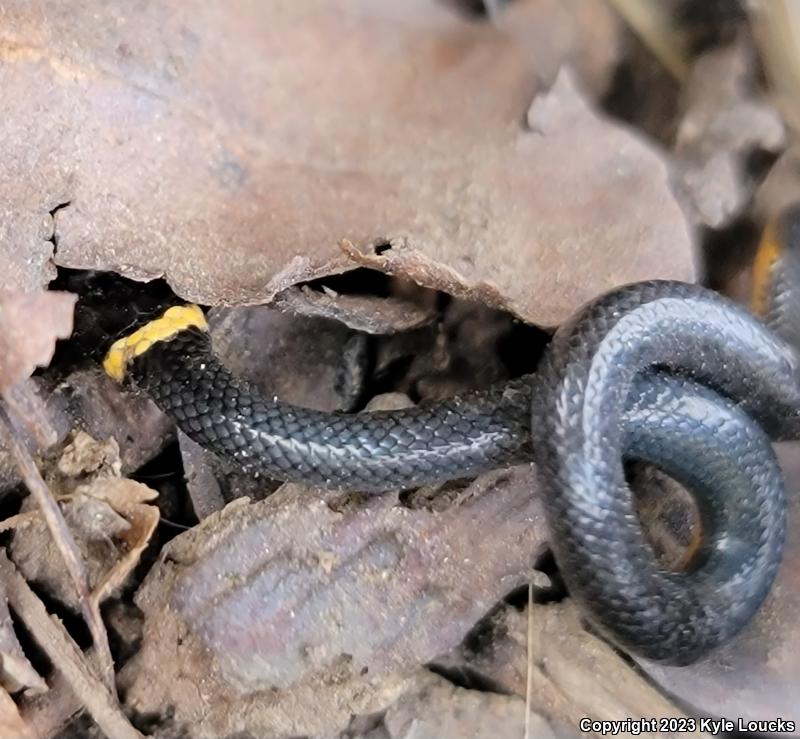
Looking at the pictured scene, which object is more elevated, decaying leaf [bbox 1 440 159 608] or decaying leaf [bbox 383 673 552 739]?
decaying leaf [bbox 1 440 159 608]

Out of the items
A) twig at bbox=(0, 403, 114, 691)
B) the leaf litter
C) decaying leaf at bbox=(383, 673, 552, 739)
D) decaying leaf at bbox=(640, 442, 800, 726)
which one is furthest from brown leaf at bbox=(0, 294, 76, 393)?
decaying leaf at bbox=(640, 442, 800, 726)

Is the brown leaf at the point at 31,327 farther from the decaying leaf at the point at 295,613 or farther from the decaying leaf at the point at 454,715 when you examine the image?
the decaying leaf at the point at 454,715

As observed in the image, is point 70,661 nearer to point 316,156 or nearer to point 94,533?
point 94,533

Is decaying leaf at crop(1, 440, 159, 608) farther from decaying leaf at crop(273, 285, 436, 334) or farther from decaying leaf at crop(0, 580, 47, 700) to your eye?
decaying leaf at crop(273, 285, 436, 334)

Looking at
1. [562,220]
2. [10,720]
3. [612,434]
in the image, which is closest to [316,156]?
[562,220]

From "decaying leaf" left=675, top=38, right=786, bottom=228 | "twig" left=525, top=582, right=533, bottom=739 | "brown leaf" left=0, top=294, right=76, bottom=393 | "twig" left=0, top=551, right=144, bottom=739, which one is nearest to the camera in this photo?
"brown leaf" left=0, top=294, right=76, bottom=393

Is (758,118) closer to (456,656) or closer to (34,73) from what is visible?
(456,656)

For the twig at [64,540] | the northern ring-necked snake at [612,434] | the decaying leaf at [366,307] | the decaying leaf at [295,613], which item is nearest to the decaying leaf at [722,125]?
the northern ring-necked snake at [612,434]
